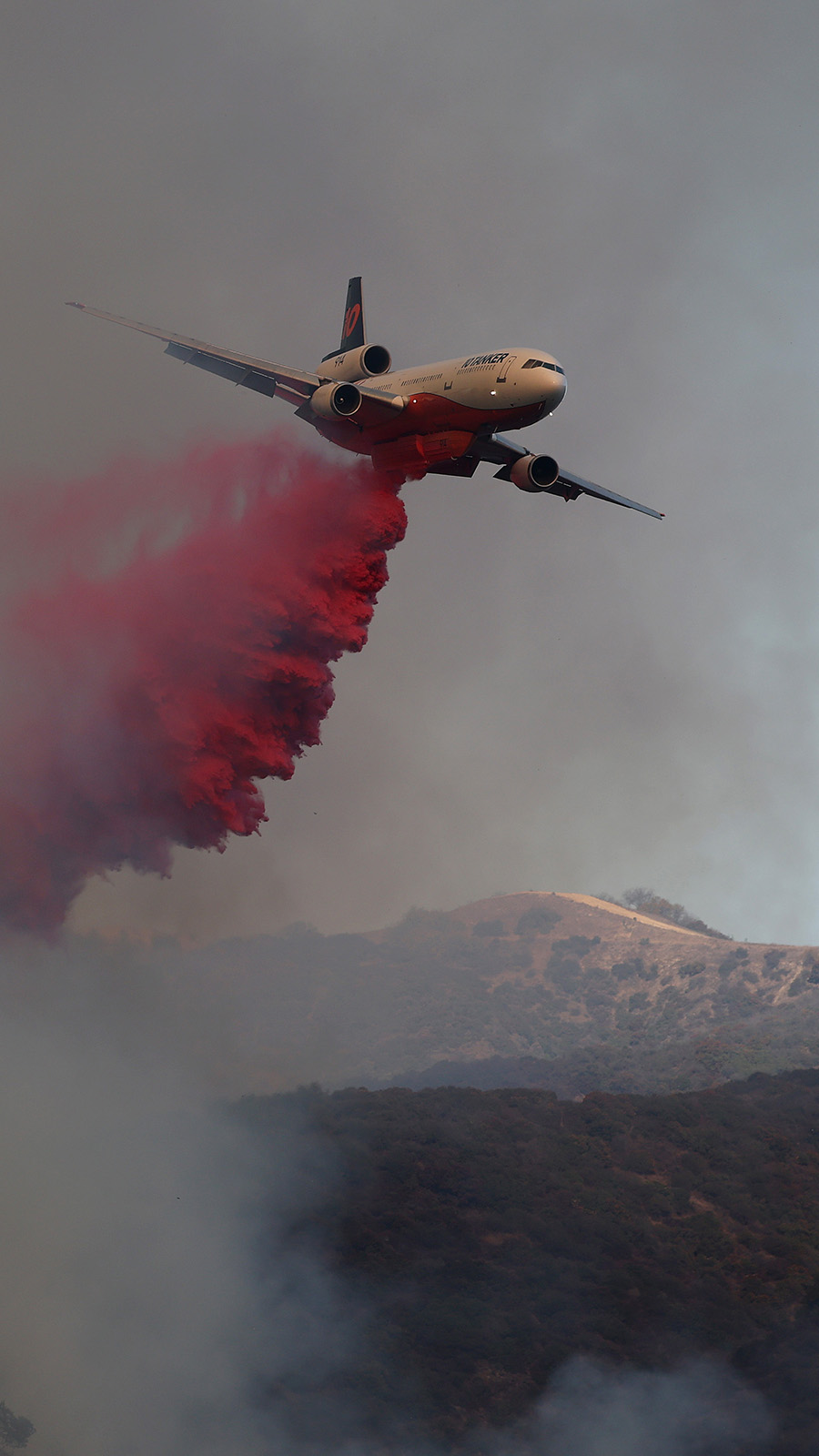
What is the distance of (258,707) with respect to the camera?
35.9 metres

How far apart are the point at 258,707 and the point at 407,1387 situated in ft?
86.5

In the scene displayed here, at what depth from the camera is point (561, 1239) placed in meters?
57.4

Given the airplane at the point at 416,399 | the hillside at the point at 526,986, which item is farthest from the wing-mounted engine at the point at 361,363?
the hillside at the point at 526,986

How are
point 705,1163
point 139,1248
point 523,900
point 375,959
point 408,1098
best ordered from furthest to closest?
point 523,900 < point 375,959 < point 408,1098 < point 705,1163 < point 139,1248

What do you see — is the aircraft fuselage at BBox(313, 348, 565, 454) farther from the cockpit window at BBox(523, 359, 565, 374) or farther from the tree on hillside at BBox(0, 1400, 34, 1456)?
the tree on hillside at BBox(0, 1400, 34, 1456)

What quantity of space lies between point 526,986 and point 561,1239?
83.3 metres

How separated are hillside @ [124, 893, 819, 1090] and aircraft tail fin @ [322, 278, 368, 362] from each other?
51024 mm

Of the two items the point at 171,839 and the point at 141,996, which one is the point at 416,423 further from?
the point at 141,996

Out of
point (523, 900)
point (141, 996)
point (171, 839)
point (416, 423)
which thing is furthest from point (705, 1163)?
point (523, 900)

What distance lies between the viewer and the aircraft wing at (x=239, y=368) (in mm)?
36875

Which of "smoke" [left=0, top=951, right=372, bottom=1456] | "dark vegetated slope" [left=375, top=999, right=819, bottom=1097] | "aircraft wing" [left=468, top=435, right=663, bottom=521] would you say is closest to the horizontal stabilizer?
"aircraft wing" [left=468, top=435, right=663, bottom=521]

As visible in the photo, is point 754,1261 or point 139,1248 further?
point 754,1261

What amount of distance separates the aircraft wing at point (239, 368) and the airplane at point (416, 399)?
0.09 feet

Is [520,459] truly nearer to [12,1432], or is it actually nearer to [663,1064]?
[12,1432]
